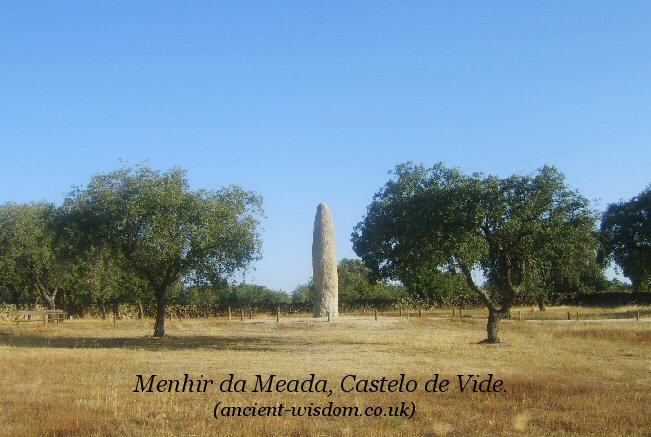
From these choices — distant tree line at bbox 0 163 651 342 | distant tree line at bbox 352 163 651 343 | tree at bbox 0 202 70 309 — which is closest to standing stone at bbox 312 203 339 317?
distant tree line at bbox 0 163 651 342

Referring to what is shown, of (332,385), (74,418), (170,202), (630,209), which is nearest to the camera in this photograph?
(74,418)

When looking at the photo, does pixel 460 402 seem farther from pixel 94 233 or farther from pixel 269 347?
pixel 94 233

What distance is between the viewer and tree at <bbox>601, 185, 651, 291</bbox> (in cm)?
5869

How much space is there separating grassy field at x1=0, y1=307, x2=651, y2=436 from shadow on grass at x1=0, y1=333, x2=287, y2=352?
0.08 metres

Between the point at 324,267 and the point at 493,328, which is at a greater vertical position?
the point at 324,267

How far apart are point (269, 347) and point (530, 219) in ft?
45.7

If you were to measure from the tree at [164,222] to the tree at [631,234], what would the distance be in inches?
1540

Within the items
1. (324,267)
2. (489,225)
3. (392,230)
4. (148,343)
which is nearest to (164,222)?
(148,343)

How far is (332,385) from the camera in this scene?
53.0ft

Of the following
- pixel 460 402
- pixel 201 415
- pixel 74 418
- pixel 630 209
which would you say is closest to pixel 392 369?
pixel 460 402

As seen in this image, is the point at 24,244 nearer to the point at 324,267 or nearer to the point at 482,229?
the point at 324,267

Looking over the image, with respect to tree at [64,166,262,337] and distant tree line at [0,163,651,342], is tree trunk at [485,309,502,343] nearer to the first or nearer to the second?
distant tree line at [0,163,651,342]

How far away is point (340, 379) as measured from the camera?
1733cm

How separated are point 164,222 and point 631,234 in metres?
46.5
